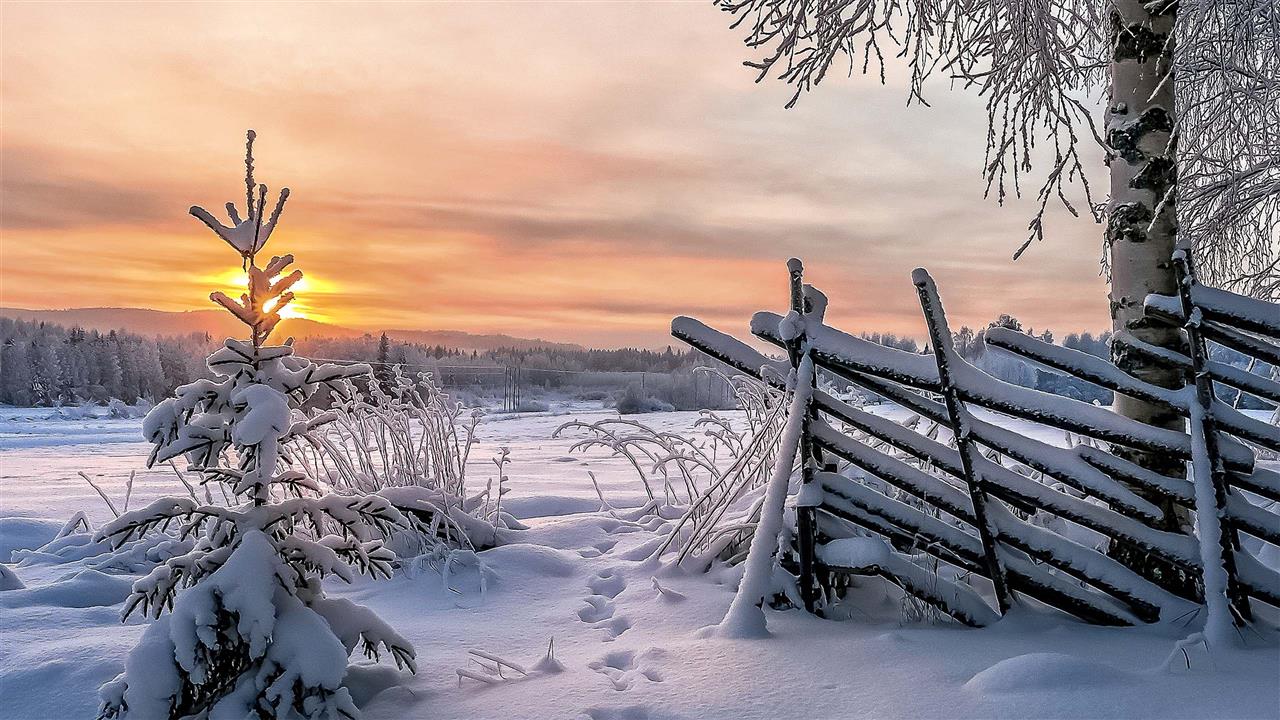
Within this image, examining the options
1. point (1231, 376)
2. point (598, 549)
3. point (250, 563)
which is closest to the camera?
point (250, 563)

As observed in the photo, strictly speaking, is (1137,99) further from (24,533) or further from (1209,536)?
(24,533)

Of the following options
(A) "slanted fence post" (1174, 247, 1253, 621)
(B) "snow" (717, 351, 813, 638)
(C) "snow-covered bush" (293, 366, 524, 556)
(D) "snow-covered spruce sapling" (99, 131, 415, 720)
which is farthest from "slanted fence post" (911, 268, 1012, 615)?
(C) "snow-covered bush" (293, 366, 524, 556)

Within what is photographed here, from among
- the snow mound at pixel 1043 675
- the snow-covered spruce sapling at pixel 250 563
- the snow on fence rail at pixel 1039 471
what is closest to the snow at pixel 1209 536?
the snow on fence rail at pixel 1039 471

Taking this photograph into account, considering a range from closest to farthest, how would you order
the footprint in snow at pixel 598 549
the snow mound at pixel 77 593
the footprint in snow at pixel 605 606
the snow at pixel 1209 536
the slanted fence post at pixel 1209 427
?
the snow at pixel 1209 536 < the slanted fence post at pixel 1209 427 < the footprint in snow at pixel 605 606 < the snow mound at pixel 77 593 < the footprint in snow at pixel 598 549

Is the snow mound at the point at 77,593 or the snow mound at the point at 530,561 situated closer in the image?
the snow mound at the point at 77,593

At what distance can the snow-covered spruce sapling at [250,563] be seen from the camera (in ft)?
6.42

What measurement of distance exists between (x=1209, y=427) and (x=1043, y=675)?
3.96ft

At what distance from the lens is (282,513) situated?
2.19 metres

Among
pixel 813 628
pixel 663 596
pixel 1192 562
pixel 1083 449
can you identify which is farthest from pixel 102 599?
pixel 1192 562

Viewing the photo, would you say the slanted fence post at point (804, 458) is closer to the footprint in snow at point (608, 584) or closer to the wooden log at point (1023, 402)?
the wooden log at point (1023, 402)

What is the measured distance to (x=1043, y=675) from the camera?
211 centimetres

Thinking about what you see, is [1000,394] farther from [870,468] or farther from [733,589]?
[733,589]

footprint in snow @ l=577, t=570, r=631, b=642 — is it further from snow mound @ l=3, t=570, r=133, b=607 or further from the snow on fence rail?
snow mound @ l=3, t=570, r=133, b=607

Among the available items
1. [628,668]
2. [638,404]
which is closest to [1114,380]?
[628,668]
